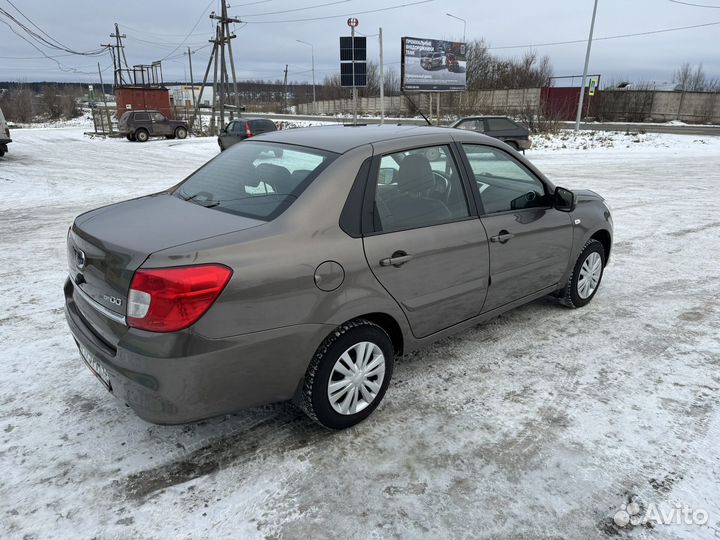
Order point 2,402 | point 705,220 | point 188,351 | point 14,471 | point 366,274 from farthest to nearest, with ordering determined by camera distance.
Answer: point 705,220
point 2,402
point 366,274
point 14,471
point 188,351

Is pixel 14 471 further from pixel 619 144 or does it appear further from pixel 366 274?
pixel 619 144

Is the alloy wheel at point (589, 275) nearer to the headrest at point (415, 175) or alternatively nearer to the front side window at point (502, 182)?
the front side window at point (502, 182)

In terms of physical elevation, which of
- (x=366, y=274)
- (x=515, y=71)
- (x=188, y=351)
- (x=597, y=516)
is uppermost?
(x=515, y=71)

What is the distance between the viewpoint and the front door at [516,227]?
351 cm

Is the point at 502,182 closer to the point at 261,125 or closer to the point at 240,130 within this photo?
the point at 240,130

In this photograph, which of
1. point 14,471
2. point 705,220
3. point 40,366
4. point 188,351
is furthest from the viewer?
point 705,220

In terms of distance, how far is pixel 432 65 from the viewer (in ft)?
98.0

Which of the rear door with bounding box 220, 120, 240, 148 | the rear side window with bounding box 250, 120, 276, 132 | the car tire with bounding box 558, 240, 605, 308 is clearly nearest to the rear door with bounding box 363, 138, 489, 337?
the car tire with bounding box 558, 240, 605, 308

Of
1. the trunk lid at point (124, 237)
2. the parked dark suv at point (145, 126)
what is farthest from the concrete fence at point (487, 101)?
the trunk lid at point (124, 237)

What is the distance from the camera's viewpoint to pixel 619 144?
2316 centimetres

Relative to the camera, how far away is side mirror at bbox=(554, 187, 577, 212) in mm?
3938

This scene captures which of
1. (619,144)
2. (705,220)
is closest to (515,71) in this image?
(619,144)

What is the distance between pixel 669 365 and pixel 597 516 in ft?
5.90

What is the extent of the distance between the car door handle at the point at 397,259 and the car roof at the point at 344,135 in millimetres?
680
